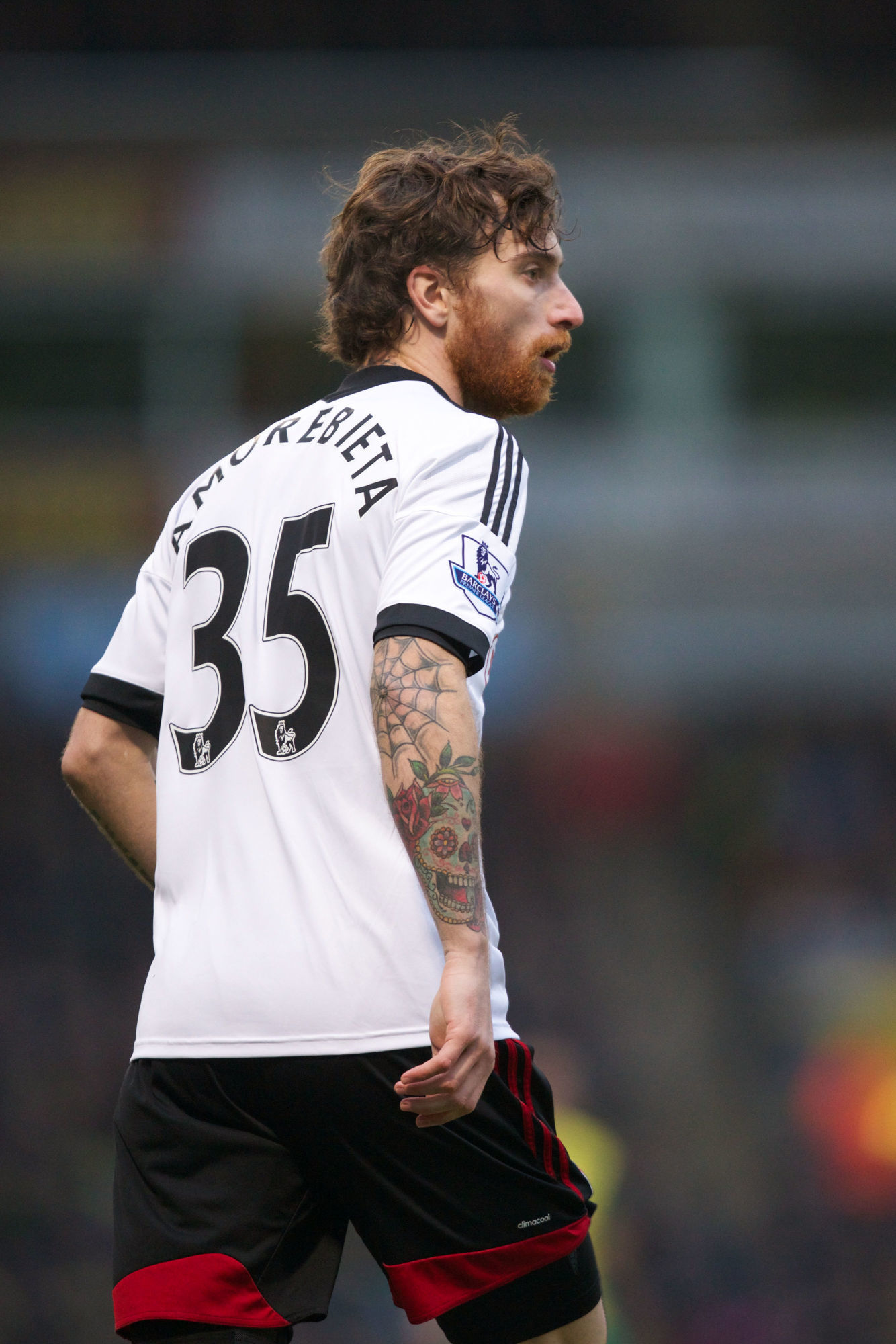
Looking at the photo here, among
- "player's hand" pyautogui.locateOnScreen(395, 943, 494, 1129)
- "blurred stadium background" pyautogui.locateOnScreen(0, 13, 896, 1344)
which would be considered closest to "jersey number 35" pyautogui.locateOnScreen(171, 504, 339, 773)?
"player's hand" pyautogui.locateOnScreen(395, 943, 494, 1129)

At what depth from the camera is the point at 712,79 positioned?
1362cm

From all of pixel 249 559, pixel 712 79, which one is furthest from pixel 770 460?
pixel 249 559

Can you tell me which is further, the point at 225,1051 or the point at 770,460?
the point at 770,460

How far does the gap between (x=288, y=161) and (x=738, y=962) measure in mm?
8319

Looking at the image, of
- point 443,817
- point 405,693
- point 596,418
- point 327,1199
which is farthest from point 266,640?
point 596,418

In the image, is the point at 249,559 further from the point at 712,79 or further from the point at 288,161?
the point at 712,79

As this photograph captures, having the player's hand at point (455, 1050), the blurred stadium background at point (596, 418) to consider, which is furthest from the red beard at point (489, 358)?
the blurred stadium background at point (596, 418)

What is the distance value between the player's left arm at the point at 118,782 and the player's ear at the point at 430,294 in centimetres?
78

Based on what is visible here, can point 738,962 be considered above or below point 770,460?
below

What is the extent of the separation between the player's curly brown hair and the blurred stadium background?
9.59 metres

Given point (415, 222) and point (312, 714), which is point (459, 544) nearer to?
point (312, 714)

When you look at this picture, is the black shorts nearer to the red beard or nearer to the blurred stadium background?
the red beard

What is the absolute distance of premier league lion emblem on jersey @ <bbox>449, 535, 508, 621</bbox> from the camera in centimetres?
176

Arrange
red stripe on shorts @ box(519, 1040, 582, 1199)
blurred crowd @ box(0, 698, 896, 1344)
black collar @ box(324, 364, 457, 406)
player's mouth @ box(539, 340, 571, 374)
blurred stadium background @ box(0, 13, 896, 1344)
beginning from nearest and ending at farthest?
1. red stripe on shorts @ box(519, 1040, 582, 1199)
2. black collar @ box(324, 364, 457, 406)
3. player's mouth @ box(539, 340, 571, 374)
4. blurred crowd @ box(0, 698, 896, 1344)
5. blurred stadium background @ box(0, 13, 896, 1344)
